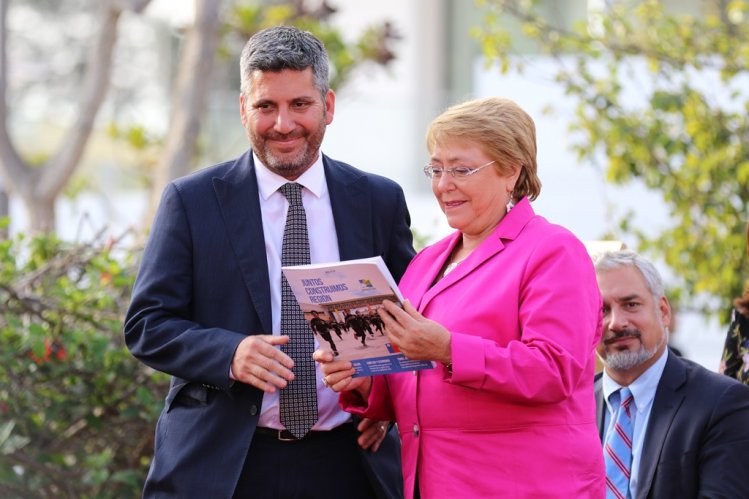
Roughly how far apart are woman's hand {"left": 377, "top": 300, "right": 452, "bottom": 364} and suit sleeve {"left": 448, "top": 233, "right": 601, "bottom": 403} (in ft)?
0.12

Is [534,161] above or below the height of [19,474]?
above

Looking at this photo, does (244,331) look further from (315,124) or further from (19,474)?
(19,474)

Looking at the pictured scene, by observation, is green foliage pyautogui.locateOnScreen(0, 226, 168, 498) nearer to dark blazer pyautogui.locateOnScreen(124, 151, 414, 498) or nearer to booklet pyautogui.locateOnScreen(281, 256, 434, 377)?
dark blazer pyautogui.locateOnScreen(124, 151, 414, 498)

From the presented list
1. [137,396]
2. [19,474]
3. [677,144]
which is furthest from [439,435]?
[677,144]

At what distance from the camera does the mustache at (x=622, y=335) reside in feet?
13.6

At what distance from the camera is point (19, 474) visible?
5.32 m

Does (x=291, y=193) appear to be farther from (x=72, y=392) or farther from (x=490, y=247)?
(x=72, y=392)

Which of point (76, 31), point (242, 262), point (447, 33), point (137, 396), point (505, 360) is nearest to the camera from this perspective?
point (505, 360)

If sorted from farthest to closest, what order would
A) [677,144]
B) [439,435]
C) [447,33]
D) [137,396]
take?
[447,33], [677,144], [137,396], [439,435]

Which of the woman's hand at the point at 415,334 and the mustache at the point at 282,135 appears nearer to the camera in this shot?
the woman's hand at the point at 415,334

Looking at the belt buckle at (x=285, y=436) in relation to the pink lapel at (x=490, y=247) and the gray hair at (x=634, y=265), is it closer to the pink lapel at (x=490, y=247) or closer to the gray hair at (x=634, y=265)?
the pink lapel at (x=490, y=247)

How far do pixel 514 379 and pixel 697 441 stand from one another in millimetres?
1070

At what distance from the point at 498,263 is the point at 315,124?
28.5 inches

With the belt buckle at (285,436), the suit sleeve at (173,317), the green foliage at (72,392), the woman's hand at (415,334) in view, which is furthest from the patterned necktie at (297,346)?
the green foliage at (72,392)
